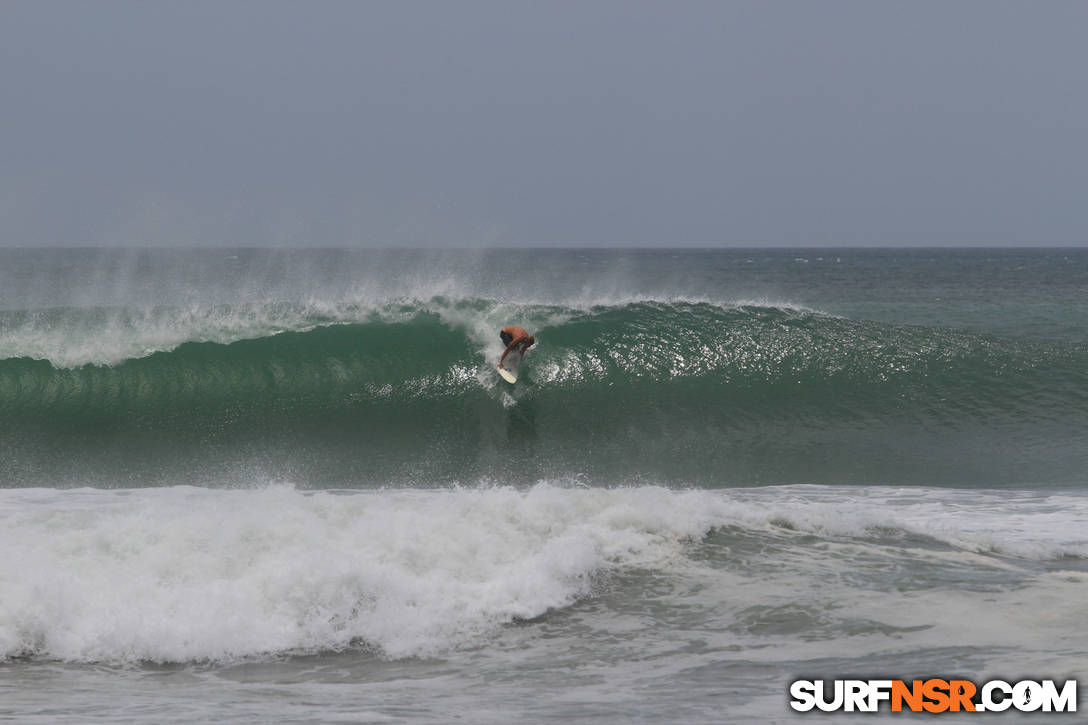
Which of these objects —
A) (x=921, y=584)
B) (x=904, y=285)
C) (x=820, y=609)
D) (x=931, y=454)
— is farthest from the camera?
(x=904, y=285)

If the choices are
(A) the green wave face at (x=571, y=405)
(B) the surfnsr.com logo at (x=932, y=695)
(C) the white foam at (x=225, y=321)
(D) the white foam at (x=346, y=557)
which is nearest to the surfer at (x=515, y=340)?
(A) the green wave face at (x=571, y=405)

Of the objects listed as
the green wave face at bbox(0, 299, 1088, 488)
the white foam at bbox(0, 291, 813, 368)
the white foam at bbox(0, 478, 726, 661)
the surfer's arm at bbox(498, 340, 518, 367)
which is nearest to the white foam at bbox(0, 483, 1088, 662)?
the white foam at bbox(0, 478, 726, 661)

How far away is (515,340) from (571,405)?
121 cm

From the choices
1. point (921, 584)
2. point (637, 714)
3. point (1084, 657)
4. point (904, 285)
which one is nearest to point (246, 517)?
point (637, 714)

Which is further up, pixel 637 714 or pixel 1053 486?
pixel 1053 486

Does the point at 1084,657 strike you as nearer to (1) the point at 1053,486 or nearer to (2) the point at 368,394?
(1) the point at 1053,486

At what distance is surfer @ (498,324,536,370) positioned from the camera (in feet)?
40.9

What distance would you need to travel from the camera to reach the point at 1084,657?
180 inches

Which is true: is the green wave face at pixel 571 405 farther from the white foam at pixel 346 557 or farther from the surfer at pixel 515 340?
the white foam at pixel 346 557

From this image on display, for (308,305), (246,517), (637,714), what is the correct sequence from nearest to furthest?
(637,714) < (246,517) < (308,305)

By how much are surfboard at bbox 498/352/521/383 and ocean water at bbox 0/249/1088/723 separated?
0.28 m

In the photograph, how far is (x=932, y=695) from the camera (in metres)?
4.17

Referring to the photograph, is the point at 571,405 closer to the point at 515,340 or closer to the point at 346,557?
the point at 515,340

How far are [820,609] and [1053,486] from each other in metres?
5.28
